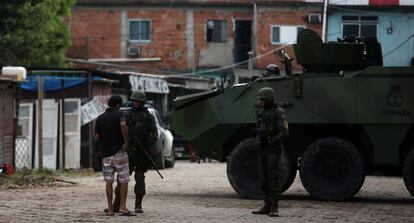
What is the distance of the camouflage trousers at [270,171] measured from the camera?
13.5 metres

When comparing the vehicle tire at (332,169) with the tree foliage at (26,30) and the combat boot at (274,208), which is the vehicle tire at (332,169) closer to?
the combat boot at (274,208)

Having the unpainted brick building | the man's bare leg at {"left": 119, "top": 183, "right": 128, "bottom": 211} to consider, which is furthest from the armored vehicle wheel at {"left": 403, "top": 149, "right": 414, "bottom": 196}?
the unpainted brick building

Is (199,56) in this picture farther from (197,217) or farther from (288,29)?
(197,217)

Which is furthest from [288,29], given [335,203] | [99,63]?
[335,203]

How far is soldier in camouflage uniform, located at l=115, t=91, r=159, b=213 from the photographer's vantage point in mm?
13328

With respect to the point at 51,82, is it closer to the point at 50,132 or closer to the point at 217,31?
the point at 50,132

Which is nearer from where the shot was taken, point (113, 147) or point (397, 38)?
point (113, 147)

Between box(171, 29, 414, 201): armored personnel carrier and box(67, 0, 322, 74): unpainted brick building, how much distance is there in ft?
97.1

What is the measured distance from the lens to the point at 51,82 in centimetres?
2612

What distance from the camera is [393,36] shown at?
30.8m

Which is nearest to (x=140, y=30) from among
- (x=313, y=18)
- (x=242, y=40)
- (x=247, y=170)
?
(x=242, y=40)

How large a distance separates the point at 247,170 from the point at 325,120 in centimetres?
164

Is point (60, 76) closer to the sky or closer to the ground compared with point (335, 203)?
closer to the sky

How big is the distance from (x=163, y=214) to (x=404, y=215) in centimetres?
359
